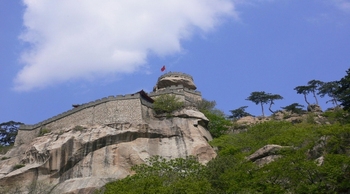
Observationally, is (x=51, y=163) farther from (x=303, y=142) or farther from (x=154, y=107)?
(x=303, y=142)

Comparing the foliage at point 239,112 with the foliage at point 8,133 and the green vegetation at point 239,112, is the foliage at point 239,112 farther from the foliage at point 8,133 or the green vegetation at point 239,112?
the foliage at point 8,133

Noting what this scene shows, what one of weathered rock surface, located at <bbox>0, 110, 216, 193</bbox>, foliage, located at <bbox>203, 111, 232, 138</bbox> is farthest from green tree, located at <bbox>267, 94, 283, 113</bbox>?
weathered rock surface, located at <bbox>0, 110, 216, 193</bbox>

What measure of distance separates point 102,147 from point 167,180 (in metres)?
12.2

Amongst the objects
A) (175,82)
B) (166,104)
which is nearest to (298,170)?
(166,104)

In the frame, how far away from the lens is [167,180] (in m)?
30.3

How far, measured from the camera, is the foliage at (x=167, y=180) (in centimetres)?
2742

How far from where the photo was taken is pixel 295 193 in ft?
84.0

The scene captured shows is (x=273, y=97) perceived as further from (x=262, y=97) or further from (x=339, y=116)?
(x=339, y=116)

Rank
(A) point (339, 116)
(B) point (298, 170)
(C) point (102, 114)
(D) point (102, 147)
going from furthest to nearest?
(C) point (102, 114), (A) point (339, 116), (D) point (102, 147), (B) point (298, 170)

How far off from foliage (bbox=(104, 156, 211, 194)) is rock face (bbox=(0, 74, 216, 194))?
5689 millimetres

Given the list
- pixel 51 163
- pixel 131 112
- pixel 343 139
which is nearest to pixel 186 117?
pixel 131 112

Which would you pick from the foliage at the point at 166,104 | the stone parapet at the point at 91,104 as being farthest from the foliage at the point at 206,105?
the stone parapet at the point at 91,104

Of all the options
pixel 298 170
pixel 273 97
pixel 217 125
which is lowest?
pixel 298 170

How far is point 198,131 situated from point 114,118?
875 centimetres
